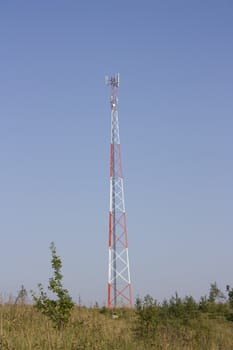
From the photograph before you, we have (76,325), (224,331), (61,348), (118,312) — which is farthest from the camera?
(118,312)

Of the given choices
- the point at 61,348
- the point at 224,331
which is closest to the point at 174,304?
the point at 224,331

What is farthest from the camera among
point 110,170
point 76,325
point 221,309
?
point 110,170

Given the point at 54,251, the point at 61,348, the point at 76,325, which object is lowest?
the point at 61,348

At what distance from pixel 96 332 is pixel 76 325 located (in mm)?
1187

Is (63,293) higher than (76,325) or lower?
higher

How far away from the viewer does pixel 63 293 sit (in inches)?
609

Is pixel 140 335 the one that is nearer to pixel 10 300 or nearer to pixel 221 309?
pixel 10 300

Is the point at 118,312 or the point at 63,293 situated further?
the point at 118,312

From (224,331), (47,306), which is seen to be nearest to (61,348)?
(47,306)

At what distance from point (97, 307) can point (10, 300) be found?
1328cm

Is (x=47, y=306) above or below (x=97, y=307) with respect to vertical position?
below

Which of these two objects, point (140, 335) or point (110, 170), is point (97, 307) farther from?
point (140, 335)

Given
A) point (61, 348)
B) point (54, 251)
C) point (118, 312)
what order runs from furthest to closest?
point (118, 312) → point (54, 251) → point (61, 348)

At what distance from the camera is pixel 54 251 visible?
16.1 metres
